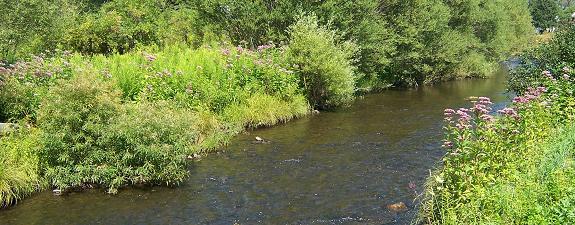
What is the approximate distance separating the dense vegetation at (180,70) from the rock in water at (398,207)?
581 centimetres

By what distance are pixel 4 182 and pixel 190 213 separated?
4.63m

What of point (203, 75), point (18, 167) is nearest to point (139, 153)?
point (18, 167)

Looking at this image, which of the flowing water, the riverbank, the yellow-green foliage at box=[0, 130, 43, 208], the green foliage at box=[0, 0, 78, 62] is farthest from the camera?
the green foliage at box=[0, 0, 78, 62]

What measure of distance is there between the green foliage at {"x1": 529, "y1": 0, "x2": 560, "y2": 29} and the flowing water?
365ft

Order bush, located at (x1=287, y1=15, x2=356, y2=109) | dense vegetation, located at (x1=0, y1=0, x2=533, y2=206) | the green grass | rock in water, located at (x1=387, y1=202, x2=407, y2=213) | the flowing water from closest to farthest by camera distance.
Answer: the green grass, the flowing water, rock in water, located at (x1=387, y1=202, x2=407, y2=213), dense vegetation, located at (x1=0, y1=0, x2=533, y2=206), bush, located at (x1=287, y1=15, x2=356, y2=109)

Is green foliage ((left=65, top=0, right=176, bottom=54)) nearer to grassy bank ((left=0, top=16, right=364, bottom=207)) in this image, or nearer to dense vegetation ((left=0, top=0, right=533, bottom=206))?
dense vegetation ((left=0, top=0, right=533, bottom=206))

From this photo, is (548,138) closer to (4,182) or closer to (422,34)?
(4,182)

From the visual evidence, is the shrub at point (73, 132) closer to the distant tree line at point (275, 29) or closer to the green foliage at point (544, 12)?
the distant tree line at point (275, 29)

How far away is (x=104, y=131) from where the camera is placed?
1403 cm

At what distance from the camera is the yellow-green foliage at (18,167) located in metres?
12.8

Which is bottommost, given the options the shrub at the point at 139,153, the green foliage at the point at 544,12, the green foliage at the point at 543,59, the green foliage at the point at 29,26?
the green foliage at the point at 544,12

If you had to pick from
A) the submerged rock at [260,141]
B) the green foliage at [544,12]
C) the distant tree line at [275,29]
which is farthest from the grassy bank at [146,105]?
the green foliage at [544,12]

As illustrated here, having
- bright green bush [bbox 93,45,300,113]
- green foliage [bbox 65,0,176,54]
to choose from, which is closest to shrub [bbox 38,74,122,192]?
bright green bush [bbox 93,45,300,113]

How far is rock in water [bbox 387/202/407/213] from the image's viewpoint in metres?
12.3
